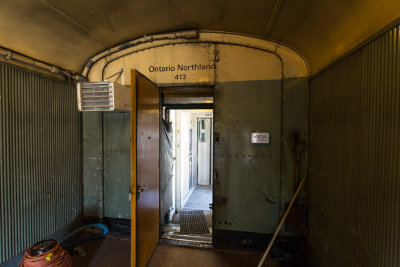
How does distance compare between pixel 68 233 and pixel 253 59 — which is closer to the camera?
pixel 253 59

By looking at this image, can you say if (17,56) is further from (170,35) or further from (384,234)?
(384,234)

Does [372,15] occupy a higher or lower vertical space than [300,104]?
higher

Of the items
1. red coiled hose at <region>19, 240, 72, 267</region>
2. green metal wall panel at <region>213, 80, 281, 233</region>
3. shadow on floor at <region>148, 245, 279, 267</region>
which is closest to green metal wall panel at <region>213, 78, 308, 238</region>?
green metal wall panel at <region>213, 80, 281, 233</region>

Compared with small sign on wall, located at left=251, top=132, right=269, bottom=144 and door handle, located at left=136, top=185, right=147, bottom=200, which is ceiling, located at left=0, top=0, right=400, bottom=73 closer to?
small sign on wall, located at left=251, top=132, right=269, bottom=144

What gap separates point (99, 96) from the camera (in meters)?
2.11

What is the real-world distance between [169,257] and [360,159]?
2.33m

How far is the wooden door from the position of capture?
170 centimetres

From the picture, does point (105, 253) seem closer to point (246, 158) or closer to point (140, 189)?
point (140, 189)

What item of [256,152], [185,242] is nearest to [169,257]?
[185,242]

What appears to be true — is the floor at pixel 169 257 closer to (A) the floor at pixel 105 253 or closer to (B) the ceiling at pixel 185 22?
(A) the floor at pixel 105 253

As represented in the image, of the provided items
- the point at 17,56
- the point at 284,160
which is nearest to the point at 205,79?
the point at 284,160

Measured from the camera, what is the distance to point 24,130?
1.92 meters

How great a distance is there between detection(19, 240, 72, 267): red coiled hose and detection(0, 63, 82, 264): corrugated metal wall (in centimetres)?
46

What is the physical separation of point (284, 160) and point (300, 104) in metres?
0.74
